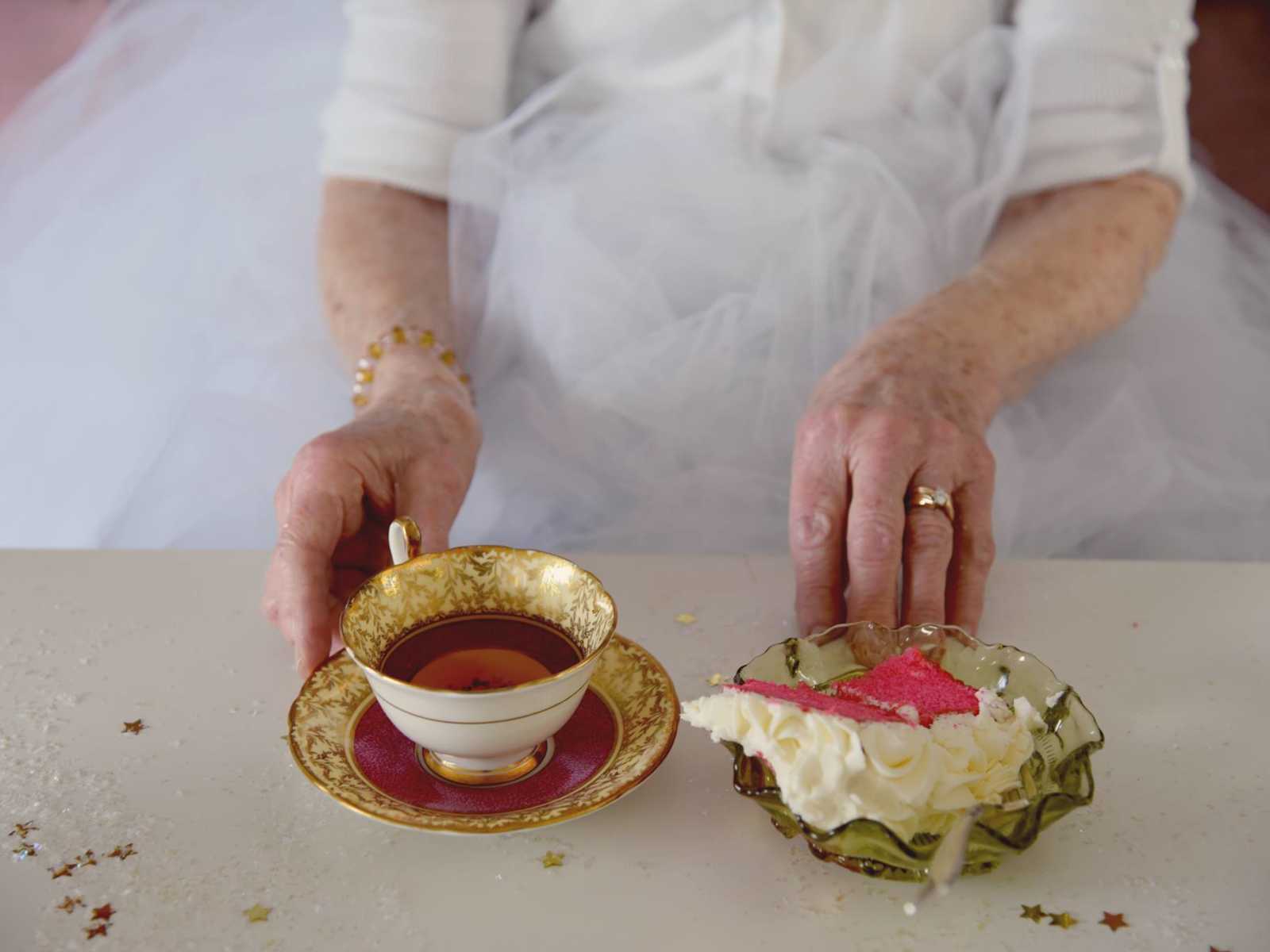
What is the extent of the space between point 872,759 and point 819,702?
A: 4 cm

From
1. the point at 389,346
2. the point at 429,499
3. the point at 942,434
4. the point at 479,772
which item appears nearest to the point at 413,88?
the point at 389,346

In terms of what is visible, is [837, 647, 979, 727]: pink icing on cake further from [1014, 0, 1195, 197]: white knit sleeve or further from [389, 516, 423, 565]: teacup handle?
[1014, 0, 1195, 197]: white knit sleeve

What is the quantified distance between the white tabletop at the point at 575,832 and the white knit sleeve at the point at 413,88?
57 centimetres

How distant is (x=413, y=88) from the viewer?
1.16m

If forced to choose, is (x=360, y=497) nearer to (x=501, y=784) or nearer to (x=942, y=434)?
(x=501, y=784)

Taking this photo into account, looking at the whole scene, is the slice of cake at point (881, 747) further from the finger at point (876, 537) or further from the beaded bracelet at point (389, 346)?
the beaded bracelet at point (389, 346)

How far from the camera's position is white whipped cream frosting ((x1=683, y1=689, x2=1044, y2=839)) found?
1.56 feet

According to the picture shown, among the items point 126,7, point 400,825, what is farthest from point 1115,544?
point 126,7

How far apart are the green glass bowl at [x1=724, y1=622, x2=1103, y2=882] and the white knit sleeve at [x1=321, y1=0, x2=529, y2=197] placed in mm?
738

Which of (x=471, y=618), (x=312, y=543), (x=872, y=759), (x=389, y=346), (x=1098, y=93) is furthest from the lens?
(x=1098, y=93)

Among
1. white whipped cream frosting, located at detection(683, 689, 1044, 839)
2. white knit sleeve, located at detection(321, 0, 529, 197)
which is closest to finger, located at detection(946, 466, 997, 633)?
white whipped cream frosting, located at detection(683, 689, 1044, 839)

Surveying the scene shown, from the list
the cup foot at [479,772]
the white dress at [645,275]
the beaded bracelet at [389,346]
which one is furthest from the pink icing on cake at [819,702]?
the beaded bracelet at [389,346]

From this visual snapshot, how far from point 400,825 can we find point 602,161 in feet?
2.48

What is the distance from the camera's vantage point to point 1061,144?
1.15 metres
